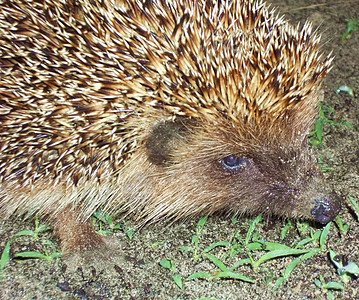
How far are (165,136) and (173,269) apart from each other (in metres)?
0.69

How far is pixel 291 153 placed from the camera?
238 cm

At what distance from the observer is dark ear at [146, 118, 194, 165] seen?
90.4 inches

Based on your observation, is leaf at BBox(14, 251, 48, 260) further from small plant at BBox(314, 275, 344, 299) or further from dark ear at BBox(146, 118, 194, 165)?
small plant at BBox(314, 275, 344, 299)

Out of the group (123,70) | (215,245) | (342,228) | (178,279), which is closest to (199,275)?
(178,279)

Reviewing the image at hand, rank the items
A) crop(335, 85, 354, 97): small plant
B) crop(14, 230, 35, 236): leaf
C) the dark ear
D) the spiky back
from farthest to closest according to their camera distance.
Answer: crop(335, 85, 354, 97): small plant
crop(14, 230, 35, 236): leaf
the dark ear
the spiky back

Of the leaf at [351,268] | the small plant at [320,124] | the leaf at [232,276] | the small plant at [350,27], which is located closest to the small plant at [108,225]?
the leaf at [232,276]

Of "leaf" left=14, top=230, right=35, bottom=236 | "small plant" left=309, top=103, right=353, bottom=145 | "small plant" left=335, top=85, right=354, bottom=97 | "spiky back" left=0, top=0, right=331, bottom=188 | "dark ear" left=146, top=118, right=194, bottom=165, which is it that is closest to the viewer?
"spiky back" left=0, top=0, right=331, bottom=188

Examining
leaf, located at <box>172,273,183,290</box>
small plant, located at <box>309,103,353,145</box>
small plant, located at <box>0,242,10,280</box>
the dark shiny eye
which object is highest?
small plant, located at <box>0,242,10,280</box>

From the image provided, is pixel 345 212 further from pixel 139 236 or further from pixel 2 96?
pixel 2 96

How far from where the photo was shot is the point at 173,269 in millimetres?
2479

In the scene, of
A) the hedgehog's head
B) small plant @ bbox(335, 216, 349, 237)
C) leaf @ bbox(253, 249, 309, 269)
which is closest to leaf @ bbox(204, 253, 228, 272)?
leaf @ bbox(253, 249, 309, 269)

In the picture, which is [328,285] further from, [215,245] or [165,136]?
[165,136]

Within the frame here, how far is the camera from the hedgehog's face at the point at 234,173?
235cm

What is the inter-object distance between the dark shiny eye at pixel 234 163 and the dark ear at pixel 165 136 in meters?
0.27
